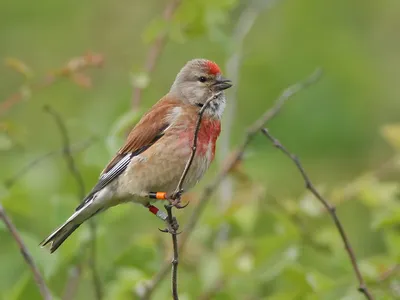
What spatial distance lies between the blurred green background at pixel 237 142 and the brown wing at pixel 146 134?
0.10 metres

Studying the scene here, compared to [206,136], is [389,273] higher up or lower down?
lower down

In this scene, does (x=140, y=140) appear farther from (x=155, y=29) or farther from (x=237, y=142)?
(x=237, y=142)

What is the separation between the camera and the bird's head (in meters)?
5.76

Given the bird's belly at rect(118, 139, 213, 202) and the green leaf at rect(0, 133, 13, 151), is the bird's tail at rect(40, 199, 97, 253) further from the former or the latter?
the green leaf at rect(0, 133, 13, 151)

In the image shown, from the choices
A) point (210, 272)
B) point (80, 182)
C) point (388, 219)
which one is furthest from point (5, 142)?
point (388, 219)

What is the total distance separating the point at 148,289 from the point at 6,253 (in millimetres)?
900

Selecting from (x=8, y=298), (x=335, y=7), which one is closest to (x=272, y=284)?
(x=8, y=298)

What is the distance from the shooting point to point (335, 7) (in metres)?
12.1

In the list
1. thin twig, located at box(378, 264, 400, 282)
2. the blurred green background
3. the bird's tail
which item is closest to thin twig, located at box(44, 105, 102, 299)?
the bird's tail

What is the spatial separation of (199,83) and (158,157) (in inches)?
22.1

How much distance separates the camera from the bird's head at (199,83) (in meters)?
5.76

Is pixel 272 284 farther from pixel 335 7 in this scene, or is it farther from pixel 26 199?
pixel 335 7

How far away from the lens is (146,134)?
5664 millimetres

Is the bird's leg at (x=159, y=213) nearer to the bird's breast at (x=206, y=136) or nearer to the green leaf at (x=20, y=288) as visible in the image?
the bird's breast at (x=206, y=136)
